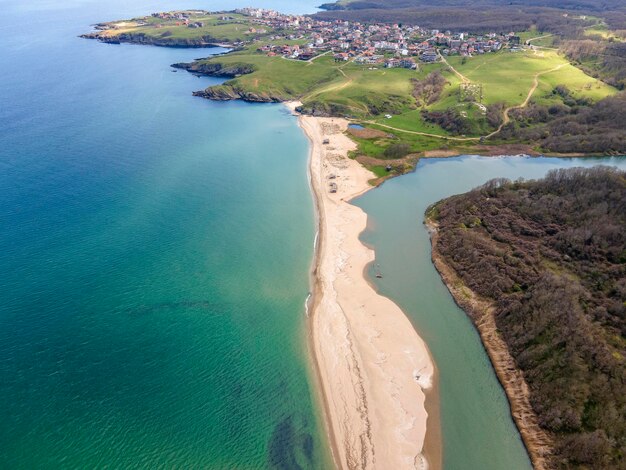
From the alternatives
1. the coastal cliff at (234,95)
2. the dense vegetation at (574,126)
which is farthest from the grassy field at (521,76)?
the coastal cliff at (234,95)

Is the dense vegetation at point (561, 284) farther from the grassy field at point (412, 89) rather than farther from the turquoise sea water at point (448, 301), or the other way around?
the grassy field at point (412, 89)

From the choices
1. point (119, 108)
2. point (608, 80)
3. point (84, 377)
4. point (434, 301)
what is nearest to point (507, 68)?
point (608, 80)

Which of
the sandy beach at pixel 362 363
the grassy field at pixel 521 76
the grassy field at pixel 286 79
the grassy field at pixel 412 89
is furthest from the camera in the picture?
the grassy field at pixel 286 79

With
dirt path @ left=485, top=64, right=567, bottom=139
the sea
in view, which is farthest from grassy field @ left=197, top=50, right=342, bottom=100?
dirt path @ left=485, top=64, right=567, bottom=139

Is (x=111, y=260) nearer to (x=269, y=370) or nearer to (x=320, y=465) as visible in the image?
(x=269, y=370)

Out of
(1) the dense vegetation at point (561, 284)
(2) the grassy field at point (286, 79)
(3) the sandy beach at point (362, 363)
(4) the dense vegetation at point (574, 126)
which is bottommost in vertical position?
(3) the sandy beach at point (362, 363)
